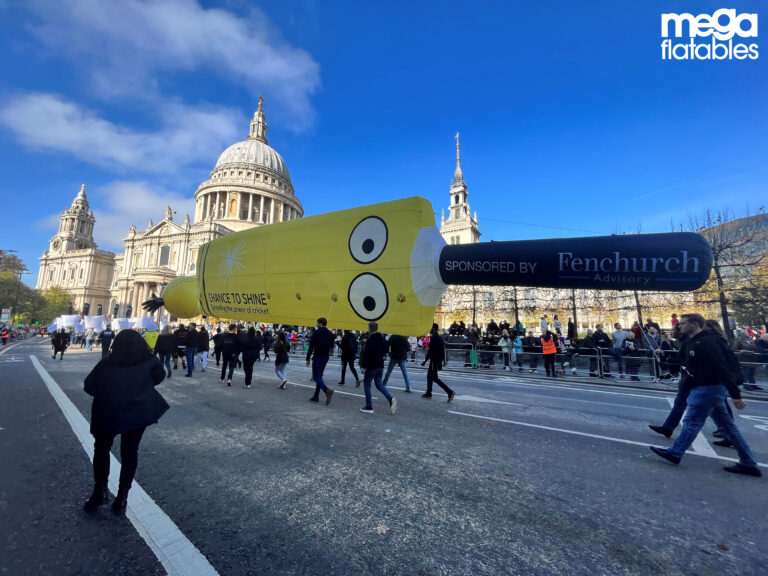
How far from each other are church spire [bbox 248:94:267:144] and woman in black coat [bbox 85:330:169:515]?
97694 mm

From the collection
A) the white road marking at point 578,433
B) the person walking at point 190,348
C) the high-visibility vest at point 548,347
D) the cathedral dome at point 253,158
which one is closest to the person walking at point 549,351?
the high-visibility vest at point 548,347

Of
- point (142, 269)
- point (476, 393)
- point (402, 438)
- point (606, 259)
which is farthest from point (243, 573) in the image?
point (142, 269)

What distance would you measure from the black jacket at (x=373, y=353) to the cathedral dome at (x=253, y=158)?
264ft

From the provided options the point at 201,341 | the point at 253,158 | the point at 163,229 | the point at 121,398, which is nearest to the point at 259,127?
the point at 253,158

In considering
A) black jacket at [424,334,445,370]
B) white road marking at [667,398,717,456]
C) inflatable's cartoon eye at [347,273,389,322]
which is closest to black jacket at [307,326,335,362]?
inflatable's cartoon eye at [347,273,389,322]

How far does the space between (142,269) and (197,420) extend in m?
73.8

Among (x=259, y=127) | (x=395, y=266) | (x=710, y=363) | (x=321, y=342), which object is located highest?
(x=259, y=127)

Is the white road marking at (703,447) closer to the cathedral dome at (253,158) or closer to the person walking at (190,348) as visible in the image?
the person walking at (190,348)

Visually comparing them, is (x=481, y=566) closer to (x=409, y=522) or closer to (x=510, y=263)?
(x=409, y=522)

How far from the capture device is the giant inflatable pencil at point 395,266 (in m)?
4.00

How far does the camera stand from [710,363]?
14.1 ft

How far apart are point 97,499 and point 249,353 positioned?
6.86 metres

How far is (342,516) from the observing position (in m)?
2.83

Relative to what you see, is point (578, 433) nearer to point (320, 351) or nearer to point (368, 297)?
point (368, 297)
